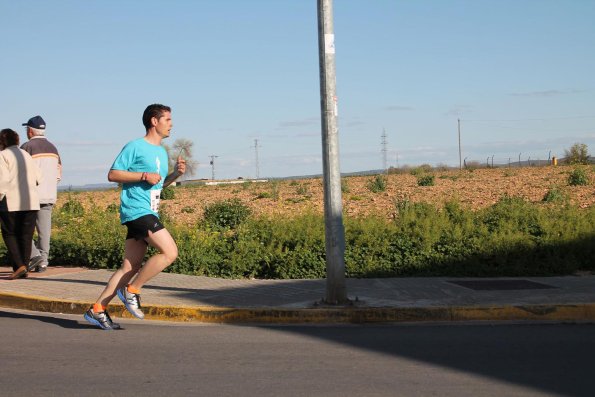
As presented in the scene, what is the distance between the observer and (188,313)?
27.9 feet

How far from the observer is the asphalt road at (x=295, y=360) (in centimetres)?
559

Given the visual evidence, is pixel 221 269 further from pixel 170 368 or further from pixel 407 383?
pixel 407 383

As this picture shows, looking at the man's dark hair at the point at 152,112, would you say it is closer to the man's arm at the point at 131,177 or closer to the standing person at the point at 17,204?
the man's arm at the point at 131,177

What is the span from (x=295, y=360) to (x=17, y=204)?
231 inches

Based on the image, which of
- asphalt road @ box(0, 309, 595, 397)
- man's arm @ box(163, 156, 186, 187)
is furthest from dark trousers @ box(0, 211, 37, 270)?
man's arm @ box(163, 156, 186, 187)

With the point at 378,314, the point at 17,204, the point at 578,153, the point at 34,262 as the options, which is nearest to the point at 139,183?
the point at 378,314

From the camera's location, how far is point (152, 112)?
7.82 m

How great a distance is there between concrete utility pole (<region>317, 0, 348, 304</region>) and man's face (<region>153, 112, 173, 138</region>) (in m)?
Result: 1.71

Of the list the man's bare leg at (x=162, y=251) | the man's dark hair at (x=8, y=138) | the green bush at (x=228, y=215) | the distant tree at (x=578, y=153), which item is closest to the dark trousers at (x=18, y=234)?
the man's dark hair at (x=8, y=138)

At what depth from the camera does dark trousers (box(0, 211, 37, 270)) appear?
10828mm

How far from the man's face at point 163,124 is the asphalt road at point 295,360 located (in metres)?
1.93

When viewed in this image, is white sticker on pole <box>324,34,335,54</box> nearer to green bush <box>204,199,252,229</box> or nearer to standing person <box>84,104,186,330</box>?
standing person <box>84,104,186,330</box>

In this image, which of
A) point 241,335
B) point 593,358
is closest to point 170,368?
point 241,335

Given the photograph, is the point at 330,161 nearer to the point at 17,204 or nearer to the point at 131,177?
the point at 131,177
